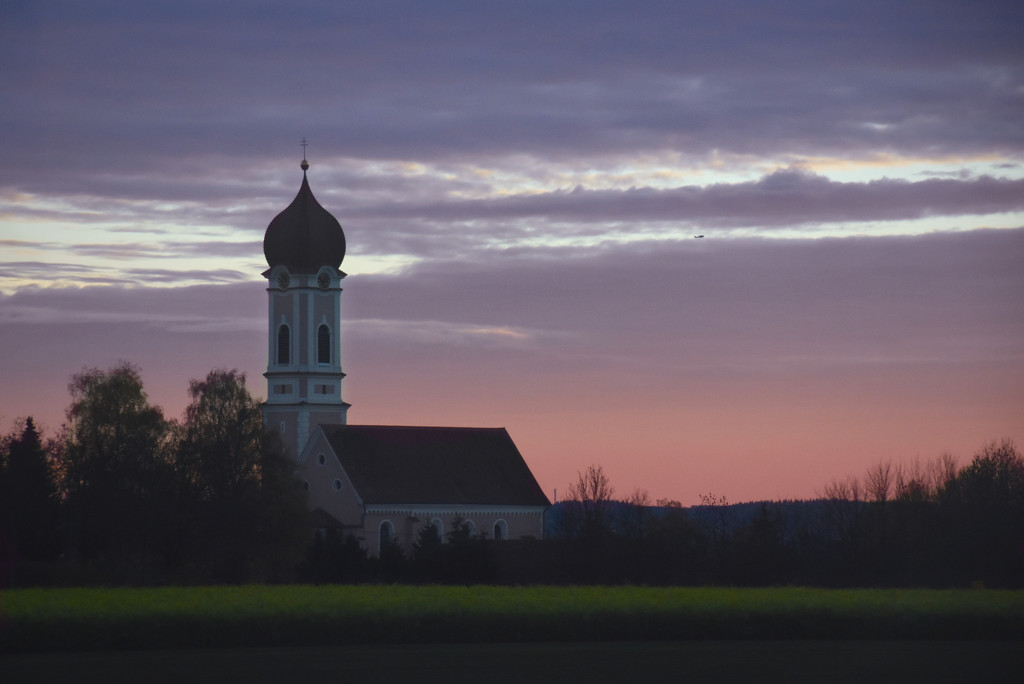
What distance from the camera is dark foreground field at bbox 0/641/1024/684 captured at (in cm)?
3809

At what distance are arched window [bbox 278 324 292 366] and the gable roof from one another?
6.23 m

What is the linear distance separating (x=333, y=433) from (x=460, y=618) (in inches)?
2120

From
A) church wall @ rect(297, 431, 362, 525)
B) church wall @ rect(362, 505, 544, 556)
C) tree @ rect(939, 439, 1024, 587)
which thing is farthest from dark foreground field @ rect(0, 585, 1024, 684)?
church wall @ rect(297, 431, 362, 525)

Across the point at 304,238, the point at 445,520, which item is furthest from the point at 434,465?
the point at 304,238

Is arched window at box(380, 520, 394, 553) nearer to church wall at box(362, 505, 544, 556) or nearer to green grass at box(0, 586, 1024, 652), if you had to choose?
church wall at box(362, 505, 544, 556)

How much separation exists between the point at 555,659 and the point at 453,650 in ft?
12.8

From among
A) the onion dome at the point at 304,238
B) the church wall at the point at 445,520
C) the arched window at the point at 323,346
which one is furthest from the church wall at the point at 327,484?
the onion dome at the point at 304,238

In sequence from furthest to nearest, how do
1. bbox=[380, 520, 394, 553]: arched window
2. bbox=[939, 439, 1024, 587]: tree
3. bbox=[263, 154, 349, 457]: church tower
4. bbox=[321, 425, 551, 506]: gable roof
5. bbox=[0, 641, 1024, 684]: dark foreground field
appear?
bbox=[263, 154, 349, 457]: church tower
bbox=[321, 425, 551, 506]: gable roof
bbox=[380, 520, 394, 553]: arched window
bbox=[939, 439, 1024, 587]: tree
bbox=[0, 641, 1024, 684]: dark foreground field

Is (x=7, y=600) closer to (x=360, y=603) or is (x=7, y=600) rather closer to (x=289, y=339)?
(x=360, y=603)

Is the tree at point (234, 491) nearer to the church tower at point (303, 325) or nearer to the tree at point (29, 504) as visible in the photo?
the tree at point (29, 504)

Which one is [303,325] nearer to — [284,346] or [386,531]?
[284,346]

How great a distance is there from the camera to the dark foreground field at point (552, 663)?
125 feet

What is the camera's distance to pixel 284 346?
105500 mm

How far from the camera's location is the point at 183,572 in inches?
2965
